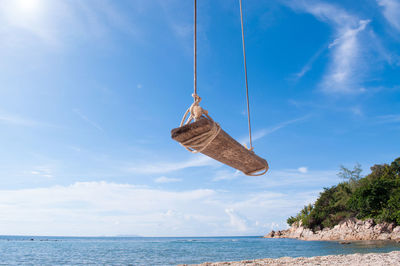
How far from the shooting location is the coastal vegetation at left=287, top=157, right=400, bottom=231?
110 ft

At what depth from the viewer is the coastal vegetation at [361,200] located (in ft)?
110

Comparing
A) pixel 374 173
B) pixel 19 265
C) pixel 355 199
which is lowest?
pixel 19 265

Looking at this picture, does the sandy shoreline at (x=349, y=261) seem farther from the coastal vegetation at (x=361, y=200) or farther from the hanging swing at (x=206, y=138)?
the coastal vegetation at (x=361, y=200)

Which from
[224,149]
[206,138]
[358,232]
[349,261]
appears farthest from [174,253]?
[206,138]

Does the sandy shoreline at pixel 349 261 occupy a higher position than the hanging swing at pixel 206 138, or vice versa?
the hanging swing at pixel 206 138

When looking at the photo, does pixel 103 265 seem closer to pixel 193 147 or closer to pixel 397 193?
pixel 193 147

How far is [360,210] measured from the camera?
37531mm

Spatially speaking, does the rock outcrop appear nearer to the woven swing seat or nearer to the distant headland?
the distant headland

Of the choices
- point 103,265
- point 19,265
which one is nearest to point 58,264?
point 19,265

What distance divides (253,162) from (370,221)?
39.7 m

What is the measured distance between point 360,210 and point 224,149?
4175 cm

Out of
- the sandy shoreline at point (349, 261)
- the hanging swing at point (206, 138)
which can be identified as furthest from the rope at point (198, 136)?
the sandy shoreline at point (349, 261)

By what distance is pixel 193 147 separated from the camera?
117 inches

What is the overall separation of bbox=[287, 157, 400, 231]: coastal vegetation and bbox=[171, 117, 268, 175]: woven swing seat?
116 ft
